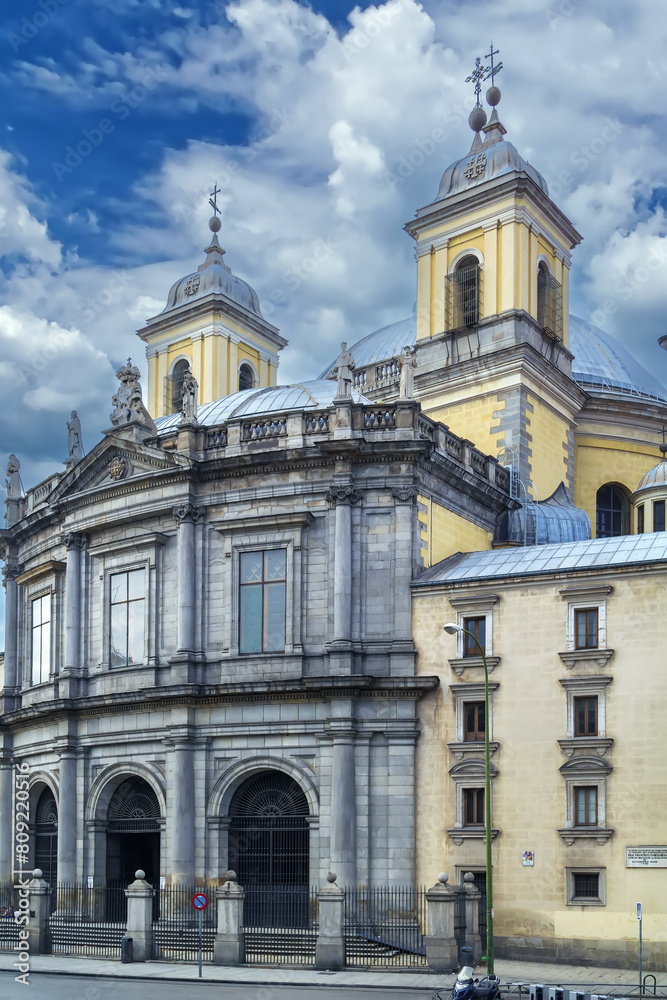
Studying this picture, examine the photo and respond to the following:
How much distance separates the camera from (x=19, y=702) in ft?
160

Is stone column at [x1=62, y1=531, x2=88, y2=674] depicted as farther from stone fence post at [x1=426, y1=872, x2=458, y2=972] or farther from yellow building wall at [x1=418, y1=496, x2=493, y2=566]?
stone fence post at [x1=426, y1=872, x2=458, y2=972]

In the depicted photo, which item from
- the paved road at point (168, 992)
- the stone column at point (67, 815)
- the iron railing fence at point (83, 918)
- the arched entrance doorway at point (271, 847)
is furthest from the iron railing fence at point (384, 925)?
the stone column at point (67, 815)

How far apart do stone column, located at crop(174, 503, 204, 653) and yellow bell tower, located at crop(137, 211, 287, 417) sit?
21.3 metres

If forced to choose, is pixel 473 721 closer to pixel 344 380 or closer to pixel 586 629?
pixel 586 629

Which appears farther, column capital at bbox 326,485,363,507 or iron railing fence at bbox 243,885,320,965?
column capital at bbox 326,485,363,507

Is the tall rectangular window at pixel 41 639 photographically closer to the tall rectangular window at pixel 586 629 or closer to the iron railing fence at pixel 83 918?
the iron railing fence at pixel 83 918

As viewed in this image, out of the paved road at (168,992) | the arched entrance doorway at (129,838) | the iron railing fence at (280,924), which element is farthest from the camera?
the arched entrance doorway at (129,838)

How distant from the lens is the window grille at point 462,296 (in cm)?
4966

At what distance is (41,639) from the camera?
47.7 m

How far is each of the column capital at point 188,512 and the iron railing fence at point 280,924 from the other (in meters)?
11.6

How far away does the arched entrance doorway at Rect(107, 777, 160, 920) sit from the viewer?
135 feet

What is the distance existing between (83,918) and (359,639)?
1301 centimetres

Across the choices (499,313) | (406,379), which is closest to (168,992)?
(406,379)

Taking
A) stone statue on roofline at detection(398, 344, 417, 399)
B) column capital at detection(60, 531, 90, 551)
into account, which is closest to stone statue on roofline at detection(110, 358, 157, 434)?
column capital at detection(60, 531, 90, 551)
